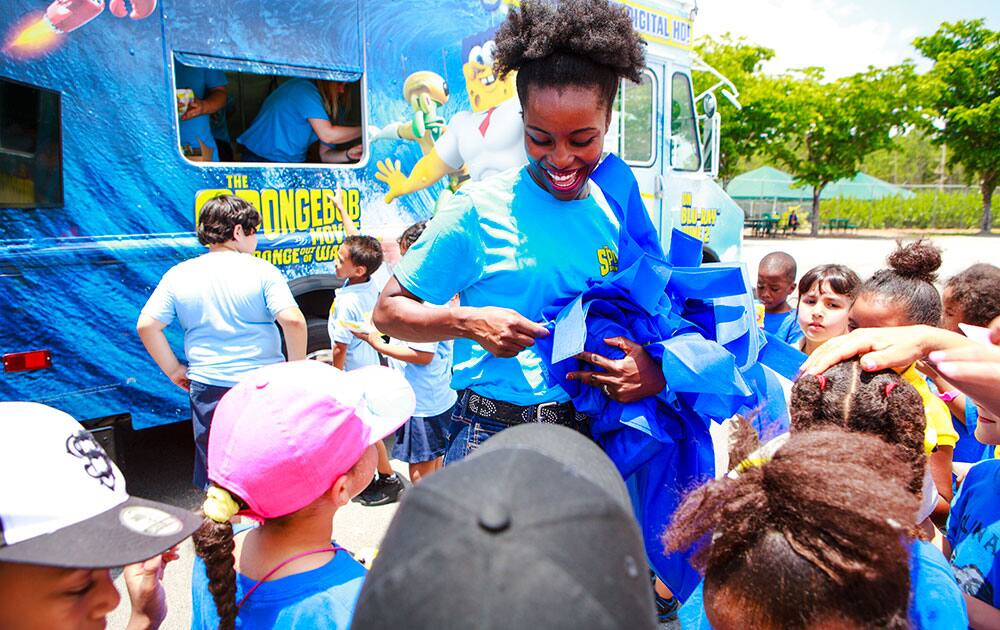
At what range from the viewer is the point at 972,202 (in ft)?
118

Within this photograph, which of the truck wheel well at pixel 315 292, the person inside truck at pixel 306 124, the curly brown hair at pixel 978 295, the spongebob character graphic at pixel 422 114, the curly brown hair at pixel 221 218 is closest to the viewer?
the curly brown hair at pixel 978 295

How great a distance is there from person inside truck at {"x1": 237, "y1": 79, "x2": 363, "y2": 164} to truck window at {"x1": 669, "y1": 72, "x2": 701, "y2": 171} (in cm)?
363

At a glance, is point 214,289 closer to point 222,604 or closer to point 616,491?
point 222,604

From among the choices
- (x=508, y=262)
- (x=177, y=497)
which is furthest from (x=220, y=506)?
(x=177, y=497)

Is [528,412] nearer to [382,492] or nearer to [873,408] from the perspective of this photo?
[873,408]

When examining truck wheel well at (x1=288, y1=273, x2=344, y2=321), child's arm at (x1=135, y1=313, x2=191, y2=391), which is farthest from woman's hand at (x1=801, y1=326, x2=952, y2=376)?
truck wheel well at (x1=288, y1=273, x2=344, y2=321)

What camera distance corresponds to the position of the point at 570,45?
1.76 metres

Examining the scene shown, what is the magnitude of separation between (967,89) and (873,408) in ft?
121

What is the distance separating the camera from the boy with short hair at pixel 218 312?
322 cm

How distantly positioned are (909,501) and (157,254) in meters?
3.86

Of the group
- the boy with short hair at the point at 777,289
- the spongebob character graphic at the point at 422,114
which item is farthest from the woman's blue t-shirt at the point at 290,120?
the boy with short hair at the point at 777,289

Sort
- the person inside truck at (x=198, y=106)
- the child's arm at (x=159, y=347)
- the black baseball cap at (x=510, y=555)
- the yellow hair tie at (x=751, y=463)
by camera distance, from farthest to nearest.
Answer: the person inside truck at (x=198, y=106)
the child's arm at (x=159, y=347)
the yellow hair tie at (x=751, y=463)
the black baseball cap at (x=510, y=555)

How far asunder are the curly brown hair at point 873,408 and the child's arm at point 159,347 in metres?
2.95

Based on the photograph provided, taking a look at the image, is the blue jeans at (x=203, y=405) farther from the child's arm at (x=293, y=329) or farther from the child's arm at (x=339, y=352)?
the child's arm at (x=339, y=352)
